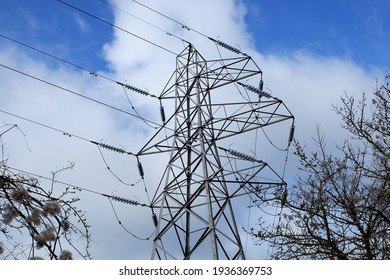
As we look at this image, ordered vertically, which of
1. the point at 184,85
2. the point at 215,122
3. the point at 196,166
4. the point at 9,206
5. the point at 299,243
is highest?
the point at 184,85

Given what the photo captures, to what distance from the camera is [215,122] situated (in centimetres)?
1170

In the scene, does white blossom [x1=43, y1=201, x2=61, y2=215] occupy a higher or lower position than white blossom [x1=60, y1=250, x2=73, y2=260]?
higher

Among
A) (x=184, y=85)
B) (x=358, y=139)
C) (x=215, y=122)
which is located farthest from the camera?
(x=184, y=85)

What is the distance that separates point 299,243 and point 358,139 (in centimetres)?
292

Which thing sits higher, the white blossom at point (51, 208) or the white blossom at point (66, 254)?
the white blossom at point (51, 208)

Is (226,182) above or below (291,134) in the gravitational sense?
below

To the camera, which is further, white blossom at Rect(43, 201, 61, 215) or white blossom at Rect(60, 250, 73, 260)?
white blossom at Rect(43, 201, 61, 215)

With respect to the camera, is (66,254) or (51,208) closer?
(66,254)

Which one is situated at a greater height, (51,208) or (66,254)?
(51,208)

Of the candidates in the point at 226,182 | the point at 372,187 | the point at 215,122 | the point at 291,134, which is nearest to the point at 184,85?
the point at 215,122

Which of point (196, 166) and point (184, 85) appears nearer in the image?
point (196, 166)

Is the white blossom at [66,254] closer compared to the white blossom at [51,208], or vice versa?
the white blossom at [66,254]
